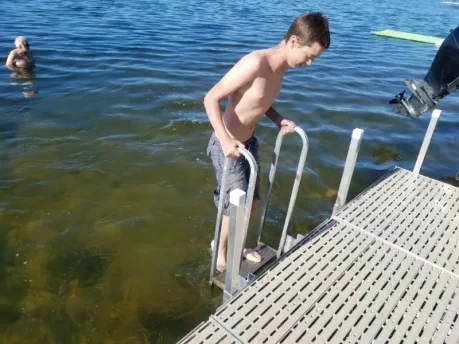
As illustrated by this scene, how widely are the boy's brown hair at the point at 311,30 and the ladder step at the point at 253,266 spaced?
2153 millimetres

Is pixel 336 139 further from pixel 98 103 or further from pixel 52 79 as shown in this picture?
pixel 52 79

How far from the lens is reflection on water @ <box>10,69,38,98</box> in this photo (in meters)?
8.58

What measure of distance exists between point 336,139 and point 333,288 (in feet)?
15.5

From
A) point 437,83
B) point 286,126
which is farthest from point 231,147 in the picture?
point 437,83

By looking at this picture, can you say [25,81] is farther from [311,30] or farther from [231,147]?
[311,30]

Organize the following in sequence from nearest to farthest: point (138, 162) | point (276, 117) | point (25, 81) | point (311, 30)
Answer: point (311, 30) → point (276, 117) → point (138, 162) → point (25, 81)

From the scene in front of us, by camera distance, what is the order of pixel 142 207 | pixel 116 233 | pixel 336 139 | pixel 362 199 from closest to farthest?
pixel 362 199
pixel 116 233
pixel 142 207
pixel 336 139

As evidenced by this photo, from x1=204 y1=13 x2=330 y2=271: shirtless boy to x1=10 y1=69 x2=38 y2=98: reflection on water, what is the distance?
22.6 ft

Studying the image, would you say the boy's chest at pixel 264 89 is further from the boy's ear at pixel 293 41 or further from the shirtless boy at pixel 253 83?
the boy's ear at pixel 293 41

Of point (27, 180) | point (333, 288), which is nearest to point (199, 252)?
point (333, 288)

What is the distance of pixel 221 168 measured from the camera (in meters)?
3.44

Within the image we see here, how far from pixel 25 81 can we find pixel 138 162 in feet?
16.3

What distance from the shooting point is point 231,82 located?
2.82 meters

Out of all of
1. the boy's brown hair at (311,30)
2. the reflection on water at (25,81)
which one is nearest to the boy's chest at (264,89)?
the boy's brown hair at (311,30)
